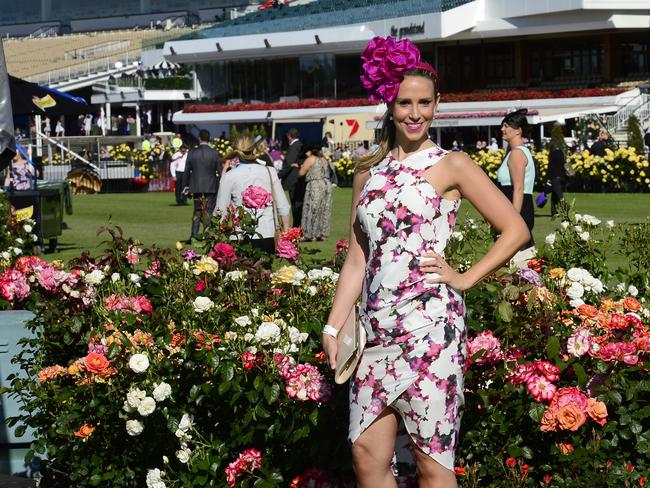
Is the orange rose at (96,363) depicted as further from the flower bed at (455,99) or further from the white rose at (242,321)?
the flower bed at (455,99)

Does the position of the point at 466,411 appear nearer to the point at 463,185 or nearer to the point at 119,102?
the point at 463,185

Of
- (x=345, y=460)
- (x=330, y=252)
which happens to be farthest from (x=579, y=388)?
(x=330, y=252)

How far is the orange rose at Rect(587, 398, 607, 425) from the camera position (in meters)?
4.75

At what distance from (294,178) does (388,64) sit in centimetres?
1640

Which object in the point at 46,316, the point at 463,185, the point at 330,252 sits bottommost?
the point at 330,252

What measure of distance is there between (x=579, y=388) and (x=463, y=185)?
1096mm

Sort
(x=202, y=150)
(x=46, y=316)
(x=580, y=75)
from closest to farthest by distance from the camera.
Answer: (x=46, y=316) → (x=202, y=150) → (x=580, y=75)

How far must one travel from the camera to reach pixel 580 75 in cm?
6438

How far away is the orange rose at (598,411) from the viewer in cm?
475

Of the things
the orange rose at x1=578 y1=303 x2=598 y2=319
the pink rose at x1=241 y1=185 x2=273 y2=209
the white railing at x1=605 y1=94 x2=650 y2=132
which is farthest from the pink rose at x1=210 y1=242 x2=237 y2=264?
the white railing at x1=605 y1=94 x2=650 y2=132

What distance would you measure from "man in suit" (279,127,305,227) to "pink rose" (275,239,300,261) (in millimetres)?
12865

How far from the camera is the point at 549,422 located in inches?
187

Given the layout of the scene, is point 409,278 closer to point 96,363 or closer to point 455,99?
point 96,363

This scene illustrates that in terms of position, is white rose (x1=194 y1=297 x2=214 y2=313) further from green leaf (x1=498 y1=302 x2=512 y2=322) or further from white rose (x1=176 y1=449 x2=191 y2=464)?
green leaf (x1=498 y1=302 x2=512 y2=322)
